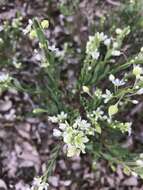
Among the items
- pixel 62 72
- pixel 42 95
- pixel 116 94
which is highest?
pixel 62 72

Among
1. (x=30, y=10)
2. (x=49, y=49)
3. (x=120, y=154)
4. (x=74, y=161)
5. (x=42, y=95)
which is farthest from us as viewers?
(x=30, y=10)

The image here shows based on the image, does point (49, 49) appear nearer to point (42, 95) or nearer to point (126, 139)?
point (42, 95)

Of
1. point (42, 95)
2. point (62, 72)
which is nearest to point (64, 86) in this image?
point (62, 72)

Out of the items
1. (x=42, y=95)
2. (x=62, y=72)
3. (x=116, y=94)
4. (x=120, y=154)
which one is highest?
(x=62, y=72)

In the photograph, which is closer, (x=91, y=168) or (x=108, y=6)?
(x=91, y=168)

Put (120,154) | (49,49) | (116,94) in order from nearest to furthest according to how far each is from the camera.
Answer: (116,94) → (49,49) → (120,154)

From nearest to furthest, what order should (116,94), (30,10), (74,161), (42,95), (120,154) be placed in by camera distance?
(116,94), (120,154), (42,95), (74,161), (30,10)

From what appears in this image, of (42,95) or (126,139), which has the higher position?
(42,95)

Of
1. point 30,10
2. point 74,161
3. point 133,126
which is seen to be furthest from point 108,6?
point 74,161

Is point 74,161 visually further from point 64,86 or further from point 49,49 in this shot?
point 49,49

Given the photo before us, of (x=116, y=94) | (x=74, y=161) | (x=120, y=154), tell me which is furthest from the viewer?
(x=74, y=161)
